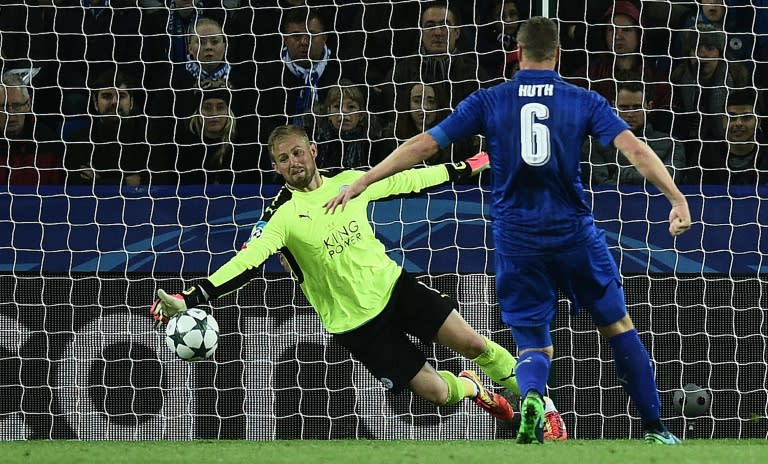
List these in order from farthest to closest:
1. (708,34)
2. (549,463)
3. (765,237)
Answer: (708,34)
(765,237)
(549,463)

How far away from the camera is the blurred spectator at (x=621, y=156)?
899 cm

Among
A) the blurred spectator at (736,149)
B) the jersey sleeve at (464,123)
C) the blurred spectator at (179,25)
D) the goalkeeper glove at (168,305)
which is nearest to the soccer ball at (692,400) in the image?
the blurred spectator at (736,149)

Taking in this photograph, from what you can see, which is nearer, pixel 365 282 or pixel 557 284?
pixel 557 284

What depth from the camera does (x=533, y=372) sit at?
6109 millimetres

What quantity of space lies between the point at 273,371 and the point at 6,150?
2461 millimetres

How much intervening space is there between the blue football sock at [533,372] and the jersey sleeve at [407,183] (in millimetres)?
1499

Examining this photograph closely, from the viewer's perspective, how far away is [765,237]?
850cm

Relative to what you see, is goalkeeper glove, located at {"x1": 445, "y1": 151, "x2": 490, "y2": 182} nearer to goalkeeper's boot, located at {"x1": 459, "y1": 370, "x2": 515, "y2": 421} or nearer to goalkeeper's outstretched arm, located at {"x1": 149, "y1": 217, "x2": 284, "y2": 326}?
goalkeeper's outstretched arm, located at {"x1": 149, "y1": 217, "x2": 284, "y2": 326}

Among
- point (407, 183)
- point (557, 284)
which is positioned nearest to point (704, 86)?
point (407, 183)

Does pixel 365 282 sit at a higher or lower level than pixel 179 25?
lower

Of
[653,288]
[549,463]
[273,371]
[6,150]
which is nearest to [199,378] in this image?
[273,371]

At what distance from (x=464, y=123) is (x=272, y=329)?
310 cm

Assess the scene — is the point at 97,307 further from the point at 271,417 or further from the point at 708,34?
the point at 708,34

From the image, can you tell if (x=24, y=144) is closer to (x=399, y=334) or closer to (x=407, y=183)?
(x=407, y=183)
